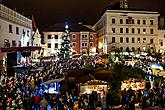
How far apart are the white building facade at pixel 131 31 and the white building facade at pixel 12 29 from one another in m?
25.5

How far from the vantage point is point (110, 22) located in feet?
234

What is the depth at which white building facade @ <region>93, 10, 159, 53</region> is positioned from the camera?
71562 millimetres

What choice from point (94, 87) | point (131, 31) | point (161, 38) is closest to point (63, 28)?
point (131, 31)

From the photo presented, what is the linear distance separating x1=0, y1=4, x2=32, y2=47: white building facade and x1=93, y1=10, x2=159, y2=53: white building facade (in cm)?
2549

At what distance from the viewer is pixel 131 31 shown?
242 ft

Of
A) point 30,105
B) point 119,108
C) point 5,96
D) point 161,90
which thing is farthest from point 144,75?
point 5,96

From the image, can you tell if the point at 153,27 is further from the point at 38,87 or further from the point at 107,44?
the point at 38,87

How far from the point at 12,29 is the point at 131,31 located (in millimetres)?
39389

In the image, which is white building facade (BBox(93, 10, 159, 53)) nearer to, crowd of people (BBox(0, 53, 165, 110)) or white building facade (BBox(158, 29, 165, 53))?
white building facade (BBox(158, 29, 165, 53))

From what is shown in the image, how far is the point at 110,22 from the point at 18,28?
31.9 meters

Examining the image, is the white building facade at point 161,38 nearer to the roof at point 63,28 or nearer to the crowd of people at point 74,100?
the roof at point 63,28

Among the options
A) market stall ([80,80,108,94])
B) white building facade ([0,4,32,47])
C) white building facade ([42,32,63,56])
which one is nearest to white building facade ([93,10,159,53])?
white building facade ([42,32,63,56])

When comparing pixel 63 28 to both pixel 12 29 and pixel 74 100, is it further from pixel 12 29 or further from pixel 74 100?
pixel 74 100

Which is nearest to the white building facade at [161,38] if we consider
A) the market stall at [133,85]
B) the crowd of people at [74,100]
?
the market stall at [133,85]
